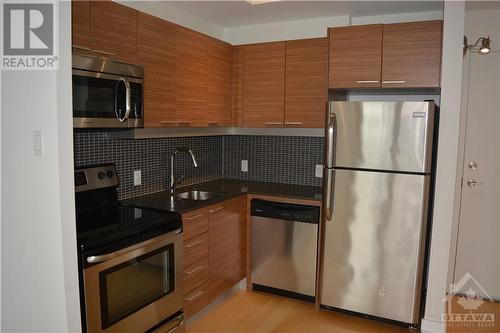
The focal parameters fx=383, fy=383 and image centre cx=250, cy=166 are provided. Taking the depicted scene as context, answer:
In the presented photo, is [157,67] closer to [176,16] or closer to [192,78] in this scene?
[192,78]

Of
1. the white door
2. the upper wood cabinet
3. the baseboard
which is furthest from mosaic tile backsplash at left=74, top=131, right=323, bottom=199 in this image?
the baseboard

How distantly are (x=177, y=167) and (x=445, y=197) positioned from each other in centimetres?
214

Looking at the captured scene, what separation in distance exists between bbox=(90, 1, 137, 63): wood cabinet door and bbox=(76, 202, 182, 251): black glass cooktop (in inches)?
38.8

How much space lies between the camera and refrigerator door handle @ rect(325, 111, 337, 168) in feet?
9.29

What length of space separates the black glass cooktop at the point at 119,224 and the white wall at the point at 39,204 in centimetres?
18

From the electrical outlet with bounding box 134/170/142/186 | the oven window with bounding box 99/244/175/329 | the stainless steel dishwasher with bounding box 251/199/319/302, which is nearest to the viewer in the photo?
the oven window with bounding box 99/244/175/329

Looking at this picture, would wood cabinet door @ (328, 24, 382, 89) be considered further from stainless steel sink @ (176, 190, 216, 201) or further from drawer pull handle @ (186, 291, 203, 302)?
drawer pull handle @ (186, 291, 203, 302)

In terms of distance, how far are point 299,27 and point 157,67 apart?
4.62 feet

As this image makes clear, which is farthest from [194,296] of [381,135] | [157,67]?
[381,135]

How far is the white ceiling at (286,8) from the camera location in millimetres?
2879

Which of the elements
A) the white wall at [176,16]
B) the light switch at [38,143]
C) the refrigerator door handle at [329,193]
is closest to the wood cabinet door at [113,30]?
the white wall at [176,16]

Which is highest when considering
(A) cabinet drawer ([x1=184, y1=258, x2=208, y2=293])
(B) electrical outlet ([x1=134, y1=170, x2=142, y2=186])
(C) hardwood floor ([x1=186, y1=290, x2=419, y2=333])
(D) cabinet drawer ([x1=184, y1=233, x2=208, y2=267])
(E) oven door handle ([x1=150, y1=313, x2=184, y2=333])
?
(B) electrical outlet ([x1=134, y1=170, x2=142, y2=186])

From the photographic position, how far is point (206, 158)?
3781mm

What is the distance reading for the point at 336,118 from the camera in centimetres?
282
